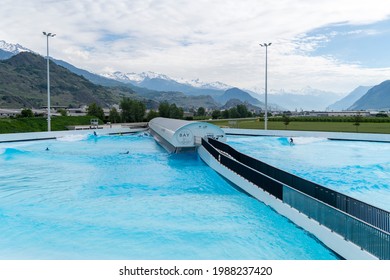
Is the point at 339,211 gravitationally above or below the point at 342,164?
above

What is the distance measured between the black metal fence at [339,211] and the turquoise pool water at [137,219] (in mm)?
782

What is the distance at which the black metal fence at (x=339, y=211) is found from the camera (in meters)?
8.05

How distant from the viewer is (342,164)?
24.4 metres

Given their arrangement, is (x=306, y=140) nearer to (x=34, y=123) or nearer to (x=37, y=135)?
(x=37, y=135)

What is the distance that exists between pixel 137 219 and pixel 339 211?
272 inches

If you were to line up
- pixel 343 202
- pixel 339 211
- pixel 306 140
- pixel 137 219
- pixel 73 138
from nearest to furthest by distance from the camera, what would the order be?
1. pixel 339 211
2. pixel 343 202
3. pixel 137 219
4. pixel 306 140
5. pixel 73 138

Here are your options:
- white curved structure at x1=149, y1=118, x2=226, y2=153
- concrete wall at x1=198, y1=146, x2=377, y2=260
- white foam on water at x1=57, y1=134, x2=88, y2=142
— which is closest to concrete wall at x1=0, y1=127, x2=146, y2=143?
white foam on water at x1=57, y1=134, x2=88, y2=142

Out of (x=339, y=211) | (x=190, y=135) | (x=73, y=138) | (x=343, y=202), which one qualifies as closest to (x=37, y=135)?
(x=73, y=138)

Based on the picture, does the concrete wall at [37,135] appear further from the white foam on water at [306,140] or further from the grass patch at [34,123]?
the white foam on water at [306,140]

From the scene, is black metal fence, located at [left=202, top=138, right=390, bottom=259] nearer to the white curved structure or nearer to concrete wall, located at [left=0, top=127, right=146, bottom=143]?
the white curved structure

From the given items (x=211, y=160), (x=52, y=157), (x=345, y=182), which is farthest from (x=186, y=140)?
(x=345, y=182)

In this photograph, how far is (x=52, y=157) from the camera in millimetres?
28781

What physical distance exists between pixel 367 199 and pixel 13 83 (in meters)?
200

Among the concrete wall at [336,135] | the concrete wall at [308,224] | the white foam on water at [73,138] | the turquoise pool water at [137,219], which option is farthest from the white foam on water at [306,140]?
the white foam on water at [73,138]
